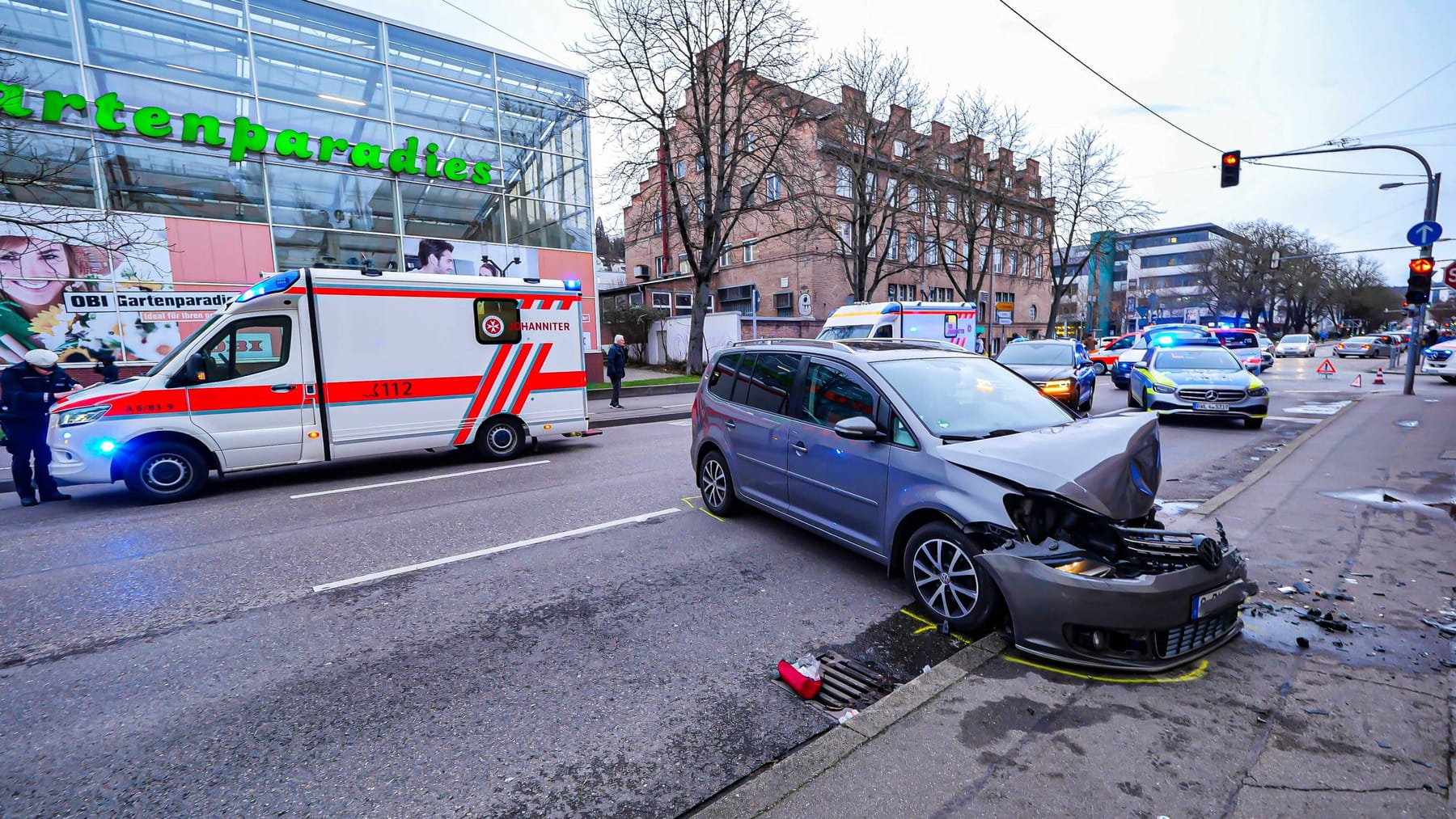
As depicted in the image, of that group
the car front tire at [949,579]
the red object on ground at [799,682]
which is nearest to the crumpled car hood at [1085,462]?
the car front tire at [949,579]

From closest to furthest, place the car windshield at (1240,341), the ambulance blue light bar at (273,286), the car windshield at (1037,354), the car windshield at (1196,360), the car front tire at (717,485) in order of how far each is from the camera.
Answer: the car front tire at (717,485) → the ambulance blue light bar at (273,286) → the car windshield at (1196,360) → the car windshield at (1037,354) → the car windshield at (1240,341)

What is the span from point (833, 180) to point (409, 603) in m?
31.6

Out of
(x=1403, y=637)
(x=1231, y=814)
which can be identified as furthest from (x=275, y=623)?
(x=1403, y=637)

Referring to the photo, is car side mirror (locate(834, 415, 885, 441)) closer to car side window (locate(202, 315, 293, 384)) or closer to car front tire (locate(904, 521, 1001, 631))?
car front tire (locate(904, 521, 1001, 631))

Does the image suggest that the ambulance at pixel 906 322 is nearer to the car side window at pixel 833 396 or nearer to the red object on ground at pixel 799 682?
the car side window at pixel 833 396

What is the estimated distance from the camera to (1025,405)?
4.74m

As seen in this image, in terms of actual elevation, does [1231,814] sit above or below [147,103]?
below

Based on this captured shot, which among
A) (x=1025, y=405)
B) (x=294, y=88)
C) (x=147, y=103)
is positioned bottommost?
(x=1025, y=405)

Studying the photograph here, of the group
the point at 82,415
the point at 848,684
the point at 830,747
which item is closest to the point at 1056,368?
the point at 848,684

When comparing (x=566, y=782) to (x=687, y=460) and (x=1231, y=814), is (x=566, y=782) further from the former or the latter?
(x=687, y=460)

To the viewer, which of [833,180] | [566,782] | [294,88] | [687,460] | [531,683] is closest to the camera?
[566,782]

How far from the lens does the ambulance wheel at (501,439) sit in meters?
9.55

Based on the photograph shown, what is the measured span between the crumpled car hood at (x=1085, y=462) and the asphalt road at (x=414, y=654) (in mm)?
1127

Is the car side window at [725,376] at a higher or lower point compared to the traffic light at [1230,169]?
lower
